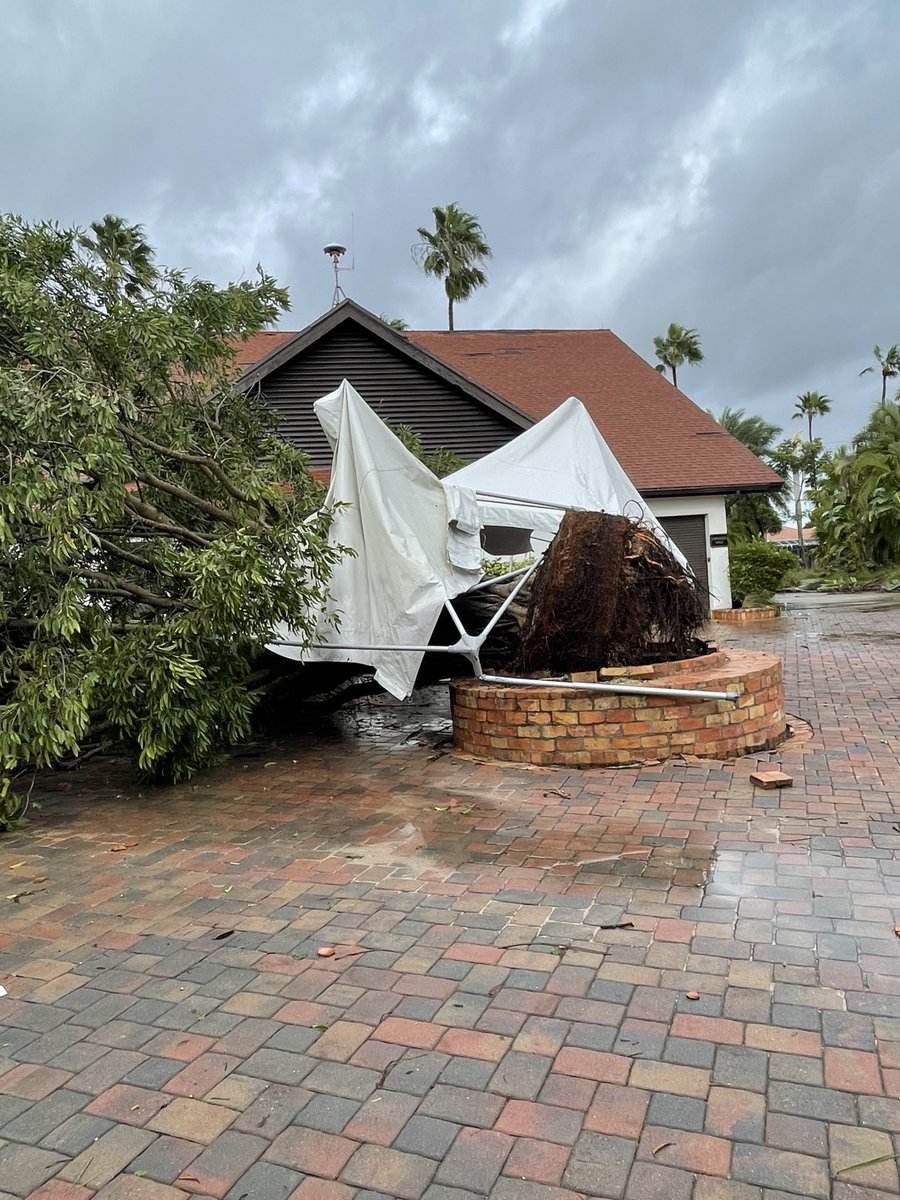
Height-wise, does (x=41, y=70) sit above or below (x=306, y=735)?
above

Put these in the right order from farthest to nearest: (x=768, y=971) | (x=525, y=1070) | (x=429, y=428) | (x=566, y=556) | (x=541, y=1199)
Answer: (x=429, y=428) → (x=566, y=556) → (x=768, y=971) → (x=525, y=1070) → (x=541, y=1199)

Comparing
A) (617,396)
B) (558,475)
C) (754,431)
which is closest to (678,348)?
(754,431)

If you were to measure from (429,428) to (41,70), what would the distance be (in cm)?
751

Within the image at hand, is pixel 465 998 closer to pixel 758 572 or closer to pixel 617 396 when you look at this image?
pixel 758 572

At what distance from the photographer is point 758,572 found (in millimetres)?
18484

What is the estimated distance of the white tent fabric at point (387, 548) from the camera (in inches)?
237

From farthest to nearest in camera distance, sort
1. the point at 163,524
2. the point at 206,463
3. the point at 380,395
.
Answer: the point at 380,395 < the point at 206,463 < the point at 163,524

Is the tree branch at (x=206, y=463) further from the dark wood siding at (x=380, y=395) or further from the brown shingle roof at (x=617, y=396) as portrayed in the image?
the brown shingle roof at (x=617, y=396)

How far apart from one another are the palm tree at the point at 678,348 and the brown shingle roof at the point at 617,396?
30.3m

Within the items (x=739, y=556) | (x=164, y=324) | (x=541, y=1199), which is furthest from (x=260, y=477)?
(x=739, y=556)

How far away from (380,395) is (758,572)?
9779mm

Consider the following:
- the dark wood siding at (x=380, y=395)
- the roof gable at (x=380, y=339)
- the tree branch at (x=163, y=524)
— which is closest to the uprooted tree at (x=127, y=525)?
the tree branch at (x=163, y=524)

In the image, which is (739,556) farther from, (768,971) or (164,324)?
(768,971)

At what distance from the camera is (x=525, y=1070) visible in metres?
2.24
